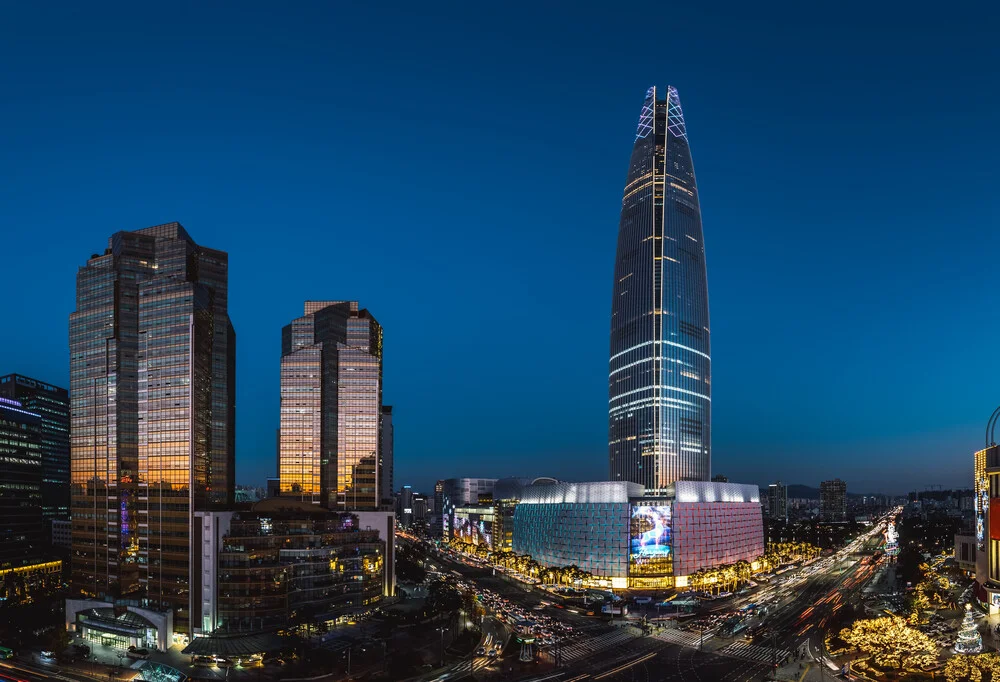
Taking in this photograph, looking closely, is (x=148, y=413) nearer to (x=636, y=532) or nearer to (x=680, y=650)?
(x=680, y=650)

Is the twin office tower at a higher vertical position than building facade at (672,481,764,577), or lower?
higher

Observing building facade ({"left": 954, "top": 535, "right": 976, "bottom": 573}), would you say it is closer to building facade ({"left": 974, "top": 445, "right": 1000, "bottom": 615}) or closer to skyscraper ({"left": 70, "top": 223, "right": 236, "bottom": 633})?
building facade ({"left": 974, "top": 445, "right": 1000, "bottom": 615})

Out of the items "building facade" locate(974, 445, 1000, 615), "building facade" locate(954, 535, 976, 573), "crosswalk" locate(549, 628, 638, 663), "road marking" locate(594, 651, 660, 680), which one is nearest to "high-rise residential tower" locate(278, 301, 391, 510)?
"crosswalk" locate(549, 628, 638, 663)

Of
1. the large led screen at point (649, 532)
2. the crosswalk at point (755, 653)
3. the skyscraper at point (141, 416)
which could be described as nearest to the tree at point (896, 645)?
the crosswalk at point (755, 653)

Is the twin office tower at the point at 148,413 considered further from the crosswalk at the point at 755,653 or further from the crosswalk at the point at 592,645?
the crosswalk at the point at 755,653

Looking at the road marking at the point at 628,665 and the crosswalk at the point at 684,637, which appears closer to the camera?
the road marking at the point at 628,665
